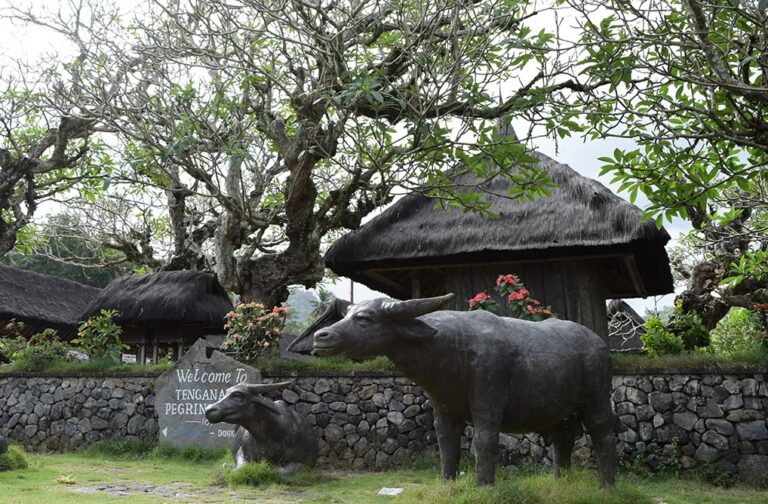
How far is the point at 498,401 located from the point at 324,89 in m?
4.50

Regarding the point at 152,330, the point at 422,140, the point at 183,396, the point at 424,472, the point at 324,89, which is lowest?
the point at 424,472

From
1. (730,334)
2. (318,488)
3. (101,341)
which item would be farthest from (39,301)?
(730,334)

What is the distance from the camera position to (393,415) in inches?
338

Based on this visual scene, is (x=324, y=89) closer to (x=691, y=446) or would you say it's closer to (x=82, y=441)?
(x=691, y=446)

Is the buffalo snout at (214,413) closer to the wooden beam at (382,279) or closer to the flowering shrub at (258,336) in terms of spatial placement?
the flowering shrub at (258,336)

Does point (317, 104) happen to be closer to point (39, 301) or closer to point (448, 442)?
point (448, 442)

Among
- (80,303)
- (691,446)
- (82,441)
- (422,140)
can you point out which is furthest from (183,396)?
(80,303)

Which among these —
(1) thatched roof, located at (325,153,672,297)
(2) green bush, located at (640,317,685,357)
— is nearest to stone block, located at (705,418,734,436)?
(2) green bush, located at (640,317,685,357)

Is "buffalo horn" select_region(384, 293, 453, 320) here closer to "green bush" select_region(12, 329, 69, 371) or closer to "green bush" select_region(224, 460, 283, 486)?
"green bush" select_region(224, 460, 283, 486)

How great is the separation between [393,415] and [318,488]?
79.5 inches

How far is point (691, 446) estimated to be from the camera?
7.34m

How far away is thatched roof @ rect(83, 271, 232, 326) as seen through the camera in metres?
15.2

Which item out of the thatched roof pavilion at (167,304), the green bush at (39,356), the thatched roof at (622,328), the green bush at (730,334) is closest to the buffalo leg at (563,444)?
the green bush at (730,334)

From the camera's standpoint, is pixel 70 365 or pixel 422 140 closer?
pixel 422 140
